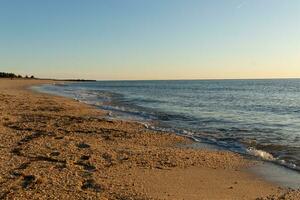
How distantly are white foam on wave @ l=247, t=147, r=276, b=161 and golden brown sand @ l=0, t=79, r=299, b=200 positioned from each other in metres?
0.74

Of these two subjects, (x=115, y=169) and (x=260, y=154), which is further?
(x=260, y=154)

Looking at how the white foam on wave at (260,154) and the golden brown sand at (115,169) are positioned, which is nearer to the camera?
the golden brown sand at (115,169)

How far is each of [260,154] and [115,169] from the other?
5366 mm

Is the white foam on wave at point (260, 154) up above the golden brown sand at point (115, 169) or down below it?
below

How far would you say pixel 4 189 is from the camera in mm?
7242

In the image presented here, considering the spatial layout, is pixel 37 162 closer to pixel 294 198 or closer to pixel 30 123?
pixel 294 198

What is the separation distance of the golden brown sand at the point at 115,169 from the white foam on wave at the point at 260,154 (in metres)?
0.74

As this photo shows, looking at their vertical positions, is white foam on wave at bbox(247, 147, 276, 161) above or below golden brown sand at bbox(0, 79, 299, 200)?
below

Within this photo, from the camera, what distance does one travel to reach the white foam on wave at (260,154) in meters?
12.0

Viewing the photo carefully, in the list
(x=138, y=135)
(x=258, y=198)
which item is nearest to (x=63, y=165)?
(x=258, y=198)

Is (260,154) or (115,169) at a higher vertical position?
(115,169)

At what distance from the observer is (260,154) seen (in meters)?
12.5

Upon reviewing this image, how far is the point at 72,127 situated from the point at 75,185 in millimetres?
8696

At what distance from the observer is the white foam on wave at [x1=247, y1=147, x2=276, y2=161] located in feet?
39.4
